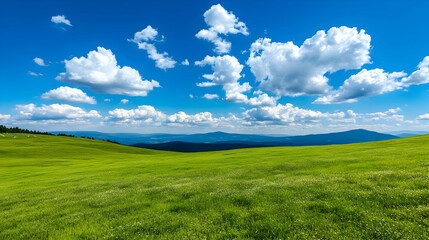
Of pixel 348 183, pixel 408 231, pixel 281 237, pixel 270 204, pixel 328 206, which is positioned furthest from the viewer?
pixel 348 183

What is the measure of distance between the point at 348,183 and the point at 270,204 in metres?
5.81

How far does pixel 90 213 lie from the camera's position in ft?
33.9

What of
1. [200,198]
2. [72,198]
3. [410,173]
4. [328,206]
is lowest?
[72,198]

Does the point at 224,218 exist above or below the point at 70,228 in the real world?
above

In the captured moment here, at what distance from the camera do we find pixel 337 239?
239 inches

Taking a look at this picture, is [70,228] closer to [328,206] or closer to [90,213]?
[90,213]

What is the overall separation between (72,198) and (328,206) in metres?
17.9

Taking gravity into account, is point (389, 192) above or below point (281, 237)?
above

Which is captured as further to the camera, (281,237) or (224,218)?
(224,218)

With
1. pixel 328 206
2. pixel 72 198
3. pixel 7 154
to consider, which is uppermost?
pixel 328 206

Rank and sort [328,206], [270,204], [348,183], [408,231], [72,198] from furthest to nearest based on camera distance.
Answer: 1. [72,198]
2. [348,183]
3. [270,204]
4. [328,206]
5. [408,231]

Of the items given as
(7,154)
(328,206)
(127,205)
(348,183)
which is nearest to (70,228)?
(127,205)

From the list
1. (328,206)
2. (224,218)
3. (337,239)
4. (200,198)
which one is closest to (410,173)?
(328,206)

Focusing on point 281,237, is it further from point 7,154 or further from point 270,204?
point 7,154
